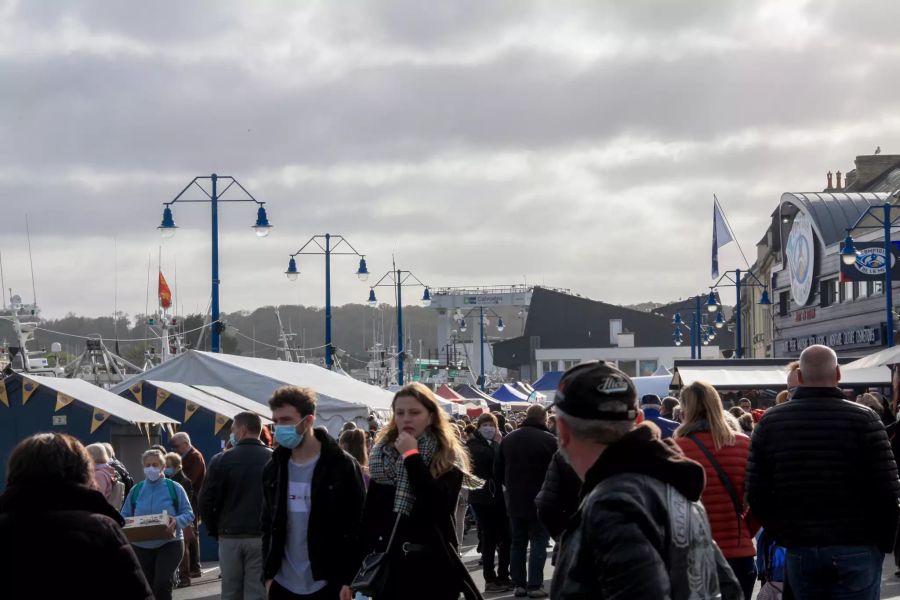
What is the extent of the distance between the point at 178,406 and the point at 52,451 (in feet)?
48.6

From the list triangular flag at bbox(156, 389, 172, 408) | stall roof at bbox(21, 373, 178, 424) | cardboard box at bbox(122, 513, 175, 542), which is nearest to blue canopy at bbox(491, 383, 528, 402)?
triangular flag at bbox(156, 389, 172, 408)

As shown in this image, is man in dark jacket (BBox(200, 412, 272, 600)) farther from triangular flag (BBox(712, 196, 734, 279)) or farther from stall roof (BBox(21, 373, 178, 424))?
triangular flag (BBox(712, 196, 734, 279))

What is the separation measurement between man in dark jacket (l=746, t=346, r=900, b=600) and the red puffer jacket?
720 millimetres

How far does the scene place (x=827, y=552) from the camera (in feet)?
22.0

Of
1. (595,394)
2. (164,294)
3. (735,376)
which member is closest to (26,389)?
(595,394)

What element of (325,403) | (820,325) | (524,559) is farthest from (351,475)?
(820,325)

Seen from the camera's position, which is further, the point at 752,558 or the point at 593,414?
the point at 752,558

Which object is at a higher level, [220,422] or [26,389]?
[26,389]

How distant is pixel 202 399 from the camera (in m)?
20.3

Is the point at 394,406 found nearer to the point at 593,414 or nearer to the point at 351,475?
the point at 351,475

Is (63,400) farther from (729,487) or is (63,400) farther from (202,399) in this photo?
(729,487)

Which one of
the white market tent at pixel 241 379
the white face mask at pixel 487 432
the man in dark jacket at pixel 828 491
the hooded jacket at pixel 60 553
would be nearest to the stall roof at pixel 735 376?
the white market tent at pixel 241 379

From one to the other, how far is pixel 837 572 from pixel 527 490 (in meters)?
6.96

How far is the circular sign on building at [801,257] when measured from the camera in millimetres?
54375
